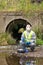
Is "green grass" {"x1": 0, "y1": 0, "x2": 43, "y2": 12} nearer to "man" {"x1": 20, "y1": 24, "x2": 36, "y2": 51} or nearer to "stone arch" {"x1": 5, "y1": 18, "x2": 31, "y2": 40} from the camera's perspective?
"stone arch" {"x1": 5, "y1": 18, "x2": 31, "y2": 40}

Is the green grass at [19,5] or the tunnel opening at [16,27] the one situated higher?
the green grass at [19,5]

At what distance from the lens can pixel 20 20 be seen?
20.8m

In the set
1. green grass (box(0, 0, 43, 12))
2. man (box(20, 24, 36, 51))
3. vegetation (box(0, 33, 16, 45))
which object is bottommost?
vegetation (box(0, 33, 16, 45))

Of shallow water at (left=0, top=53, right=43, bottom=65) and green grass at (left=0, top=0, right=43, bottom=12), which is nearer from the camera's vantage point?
shallow water at (left=0, top=53, right=43, bottom=65)

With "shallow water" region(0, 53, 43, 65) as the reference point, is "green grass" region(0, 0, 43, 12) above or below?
above

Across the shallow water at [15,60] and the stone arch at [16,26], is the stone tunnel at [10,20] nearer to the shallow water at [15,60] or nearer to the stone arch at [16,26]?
the stone arch at [16,26]

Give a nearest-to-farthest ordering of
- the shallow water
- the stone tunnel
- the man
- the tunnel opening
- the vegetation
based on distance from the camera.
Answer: the shallow water
the man
the vegetation
the stone tunnel
the tunnel opening

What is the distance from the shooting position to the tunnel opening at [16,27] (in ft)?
67.6

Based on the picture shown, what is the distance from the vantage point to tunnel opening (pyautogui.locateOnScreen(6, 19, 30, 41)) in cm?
2062

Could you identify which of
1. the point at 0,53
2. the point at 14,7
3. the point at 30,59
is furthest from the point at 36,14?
the point at 30,59

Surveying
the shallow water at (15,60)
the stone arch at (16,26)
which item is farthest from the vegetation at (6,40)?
the shallow water at (15,60)

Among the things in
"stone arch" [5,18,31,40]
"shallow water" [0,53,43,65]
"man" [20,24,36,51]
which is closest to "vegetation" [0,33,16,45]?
"stone arch" [5,18,31,40]

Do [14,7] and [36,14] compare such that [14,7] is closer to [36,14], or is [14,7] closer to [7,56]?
[36,14]

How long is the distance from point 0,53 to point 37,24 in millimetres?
4998
